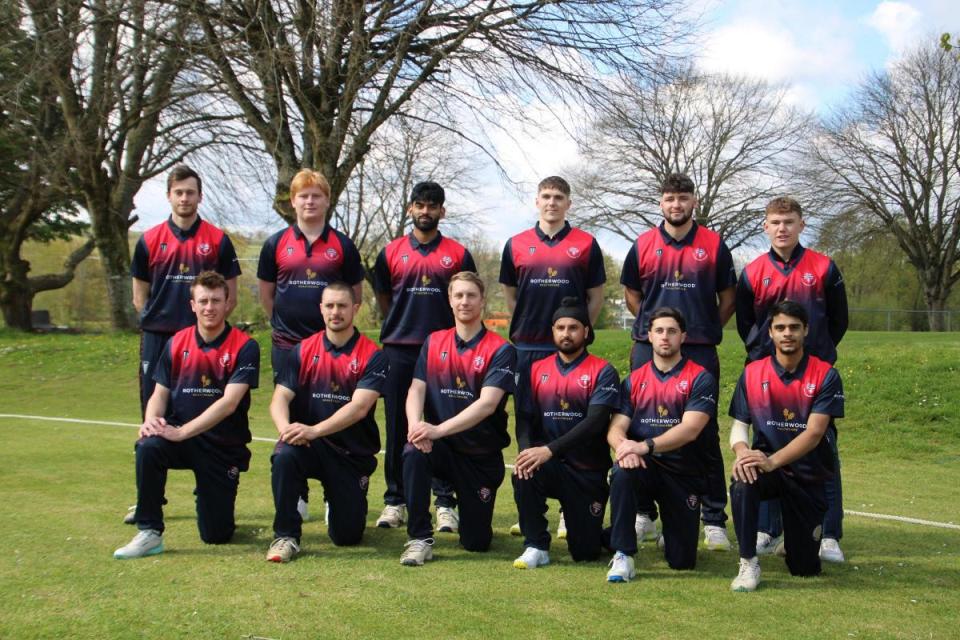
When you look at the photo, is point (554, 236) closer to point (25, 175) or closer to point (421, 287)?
point (421, 287)

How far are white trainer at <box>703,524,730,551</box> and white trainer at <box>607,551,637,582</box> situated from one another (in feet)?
3.07

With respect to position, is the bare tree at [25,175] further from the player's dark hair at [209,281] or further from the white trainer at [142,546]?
the white trainer at [142,546]

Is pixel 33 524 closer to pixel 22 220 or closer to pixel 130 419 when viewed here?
pixel 130 419

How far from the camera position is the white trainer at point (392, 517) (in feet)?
20.3

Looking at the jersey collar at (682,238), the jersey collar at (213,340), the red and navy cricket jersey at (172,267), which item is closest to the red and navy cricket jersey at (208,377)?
the jersey collar at (213,340)

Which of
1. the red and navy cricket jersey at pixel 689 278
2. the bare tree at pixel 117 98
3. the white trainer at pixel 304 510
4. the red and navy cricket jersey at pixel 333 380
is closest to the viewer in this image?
the red and navy cricket jersey at pixel 333 380

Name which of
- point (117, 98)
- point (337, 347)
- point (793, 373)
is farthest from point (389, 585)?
point (117, 98)

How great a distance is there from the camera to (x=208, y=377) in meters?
5.68

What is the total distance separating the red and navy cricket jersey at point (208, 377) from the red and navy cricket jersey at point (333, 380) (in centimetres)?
27

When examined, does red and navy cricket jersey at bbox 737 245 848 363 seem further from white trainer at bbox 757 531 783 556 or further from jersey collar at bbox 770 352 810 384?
white trainer at bbox 757 531 783 556

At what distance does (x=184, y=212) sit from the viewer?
6172mm

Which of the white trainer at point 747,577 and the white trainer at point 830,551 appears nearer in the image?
the white trainer at point 747,577

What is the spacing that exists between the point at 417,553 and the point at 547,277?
204 cm

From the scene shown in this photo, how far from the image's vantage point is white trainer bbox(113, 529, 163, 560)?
505cm
